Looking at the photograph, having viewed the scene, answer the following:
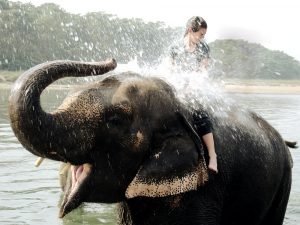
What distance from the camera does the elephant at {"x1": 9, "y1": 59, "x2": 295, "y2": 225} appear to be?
387 centimetres

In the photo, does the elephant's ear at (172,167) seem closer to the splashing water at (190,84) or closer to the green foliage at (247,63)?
the splashing water at (190,84)

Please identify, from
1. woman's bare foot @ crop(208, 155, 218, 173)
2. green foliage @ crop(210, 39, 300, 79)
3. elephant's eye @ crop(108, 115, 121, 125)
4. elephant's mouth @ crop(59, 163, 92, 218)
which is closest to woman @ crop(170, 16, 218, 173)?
woman's bare foot @ crop(208, 155, 218, 173)

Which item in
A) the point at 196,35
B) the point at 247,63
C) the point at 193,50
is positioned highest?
the point at 196,35

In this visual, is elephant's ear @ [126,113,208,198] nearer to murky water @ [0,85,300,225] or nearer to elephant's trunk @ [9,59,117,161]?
elephant's trunk @ [9,59,117,161]

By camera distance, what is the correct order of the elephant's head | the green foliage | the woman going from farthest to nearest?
the green foliage < the woman < the elephant's head

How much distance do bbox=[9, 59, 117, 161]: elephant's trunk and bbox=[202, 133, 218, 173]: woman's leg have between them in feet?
3.78

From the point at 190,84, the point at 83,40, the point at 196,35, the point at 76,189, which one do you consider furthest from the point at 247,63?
the point at 76,189

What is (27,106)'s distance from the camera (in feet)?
12.1

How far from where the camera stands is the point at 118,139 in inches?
169

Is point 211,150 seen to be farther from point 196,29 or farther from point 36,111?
point 196,29

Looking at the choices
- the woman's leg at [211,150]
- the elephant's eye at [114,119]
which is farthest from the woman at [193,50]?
the elephant's eye at [114,119]

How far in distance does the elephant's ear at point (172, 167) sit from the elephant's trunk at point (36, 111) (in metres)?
0.59

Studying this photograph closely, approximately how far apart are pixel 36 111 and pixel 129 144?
2.61 ft

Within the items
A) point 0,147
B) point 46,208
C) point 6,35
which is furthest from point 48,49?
point 46,208
